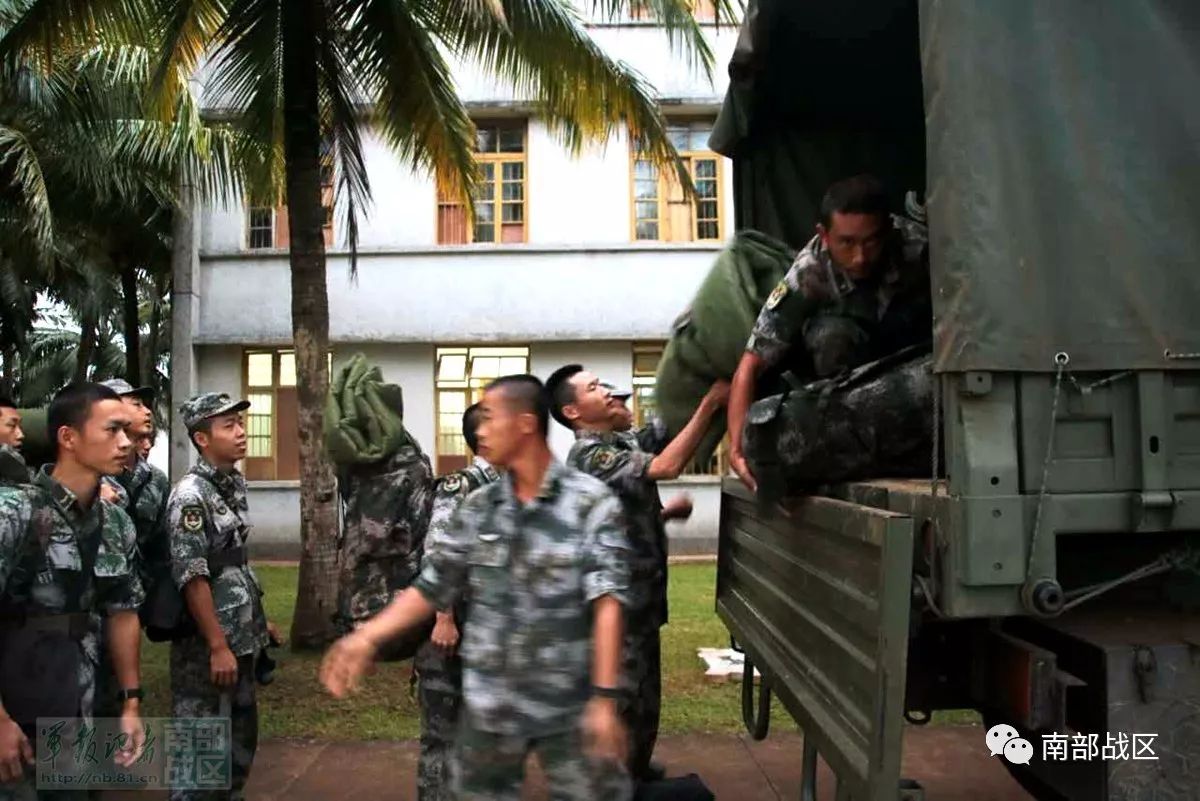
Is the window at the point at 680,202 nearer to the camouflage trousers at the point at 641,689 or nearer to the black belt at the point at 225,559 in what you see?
the camouflage trousers at the point at 641,689

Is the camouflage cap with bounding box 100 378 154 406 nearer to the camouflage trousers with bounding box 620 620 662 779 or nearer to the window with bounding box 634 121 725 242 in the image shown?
the camouflage trousers with bounding box 620 620 662 779

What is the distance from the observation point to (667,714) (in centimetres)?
597

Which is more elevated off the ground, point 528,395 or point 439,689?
point 528,395

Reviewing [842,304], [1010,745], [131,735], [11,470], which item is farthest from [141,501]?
[1010,745]

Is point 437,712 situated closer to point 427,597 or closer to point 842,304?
point 427,597

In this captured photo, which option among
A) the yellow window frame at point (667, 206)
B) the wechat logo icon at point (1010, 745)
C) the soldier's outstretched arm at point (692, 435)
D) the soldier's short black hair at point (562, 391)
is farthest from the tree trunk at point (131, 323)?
the wechat logo icon at point (1010, 745)

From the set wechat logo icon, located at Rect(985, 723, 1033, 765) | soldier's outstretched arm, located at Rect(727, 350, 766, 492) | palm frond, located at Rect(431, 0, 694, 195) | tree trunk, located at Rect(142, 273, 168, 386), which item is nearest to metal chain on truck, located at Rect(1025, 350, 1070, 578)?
wechat logo icon, located at Rect(985, 723, 1033, 765)

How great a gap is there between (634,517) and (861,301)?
1550mm

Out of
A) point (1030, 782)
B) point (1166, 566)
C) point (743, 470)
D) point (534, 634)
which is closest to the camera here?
point (1166, 566)

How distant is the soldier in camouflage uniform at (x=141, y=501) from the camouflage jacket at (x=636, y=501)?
65.9 inches

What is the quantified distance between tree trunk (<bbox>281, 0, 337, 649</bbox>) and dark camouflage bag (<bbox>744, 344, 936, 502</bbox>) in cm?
519

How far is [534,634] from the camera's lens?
2.77 m

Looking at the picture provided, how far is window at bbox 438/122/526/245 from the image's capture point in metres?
14.3

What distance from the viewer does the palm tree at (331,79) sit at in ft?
24.7
